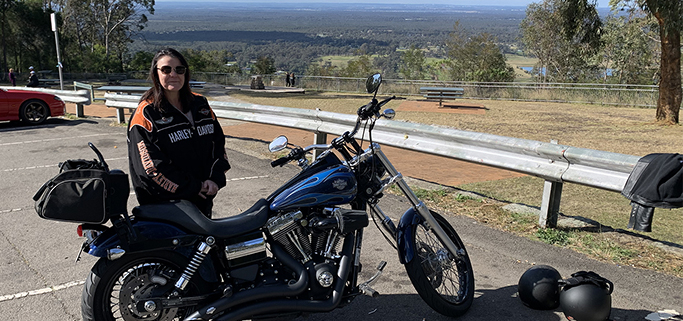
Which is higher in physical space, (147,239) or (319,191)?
(319,191)

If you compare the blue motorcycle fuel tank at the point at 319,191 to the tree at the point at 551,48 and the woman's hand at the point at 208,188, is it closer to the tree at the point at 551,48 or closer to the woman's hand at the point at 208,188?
the woman's hand at the point at 208,188

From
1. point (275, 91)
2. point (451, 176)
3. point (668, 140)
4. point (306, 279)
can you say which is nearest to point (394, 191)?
point (451, 176)

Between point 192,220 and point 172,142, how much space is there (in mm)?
687

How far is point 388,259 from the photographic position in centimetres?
531

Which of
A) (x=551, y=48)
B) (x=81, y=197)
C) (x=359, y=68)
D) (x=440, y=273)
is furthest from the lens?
(x=359, y=68)

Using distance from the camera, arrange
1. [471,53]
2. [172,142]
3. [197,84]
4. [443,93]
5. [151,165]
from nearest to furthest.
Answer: [151,165] → [172,142] → [443,93] → [197,84] → [471,53]

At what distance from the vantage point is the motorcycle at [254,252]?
3.36m

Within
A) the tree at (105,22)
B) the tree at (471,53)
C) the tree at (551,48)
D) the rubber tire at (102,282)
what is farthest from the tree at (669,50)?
the tree at (105,22)

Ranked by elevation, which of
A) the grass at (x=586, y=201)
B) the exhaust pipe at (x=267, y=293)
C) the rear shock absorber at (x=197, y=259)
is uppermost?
the rear shock absorber at (x=197, y=259)

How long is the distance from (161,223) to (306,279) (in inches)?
38.8

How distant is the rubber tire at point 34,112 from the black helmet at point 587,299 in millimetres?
13357

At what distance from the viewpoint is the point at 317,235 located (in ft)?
12.1

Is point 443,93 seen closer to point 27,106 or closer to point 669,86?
point 669,86

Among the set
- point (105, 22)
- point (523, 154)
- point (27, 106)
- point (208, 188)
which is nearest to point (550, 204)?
point (523, 154)
